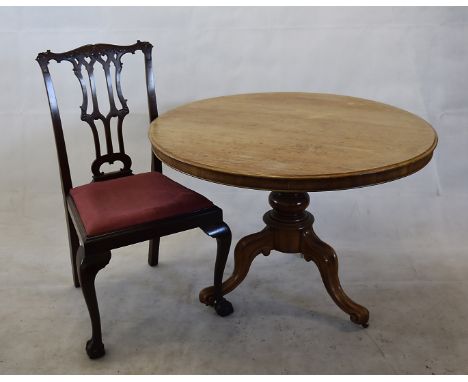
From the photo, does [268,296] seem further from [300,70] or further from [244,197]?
[300,70]

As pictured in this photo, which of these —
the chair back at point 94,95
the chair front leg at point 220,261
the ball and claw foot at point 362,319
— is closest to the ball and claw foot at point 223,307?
the chair front leg at point 220,261

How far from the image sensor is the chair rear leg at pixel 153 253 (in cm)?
246

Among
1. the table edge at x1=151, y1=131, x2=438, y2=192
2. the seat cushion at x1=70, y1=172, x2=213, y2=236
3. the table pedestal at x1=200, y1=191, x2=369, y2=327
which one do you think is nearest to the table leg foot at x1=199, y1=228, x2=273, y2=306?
the table pedestal at x1=200, y1=191, x2=369, y2=327

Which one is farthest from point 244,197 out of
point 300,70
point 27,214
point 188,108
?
point 27,214

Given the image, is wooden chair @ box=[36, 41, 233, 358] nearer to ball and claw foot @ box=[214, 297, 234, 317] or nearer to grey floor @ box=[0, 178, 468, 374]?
ball and claw foot @ box=[214, 297, 234, 317]

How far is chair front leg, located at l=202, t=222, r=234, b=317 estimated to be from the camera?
197 cm

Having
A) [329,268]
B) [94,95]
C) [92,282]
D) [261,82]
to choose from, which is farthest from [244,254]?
[261,82]

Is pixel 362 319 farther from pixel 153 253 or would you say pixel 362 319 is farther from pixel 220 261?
pixel 153 253

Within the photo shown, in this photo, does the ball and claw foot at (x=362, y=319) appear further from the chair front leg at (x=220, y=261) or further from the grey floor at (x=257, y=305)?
the chair front leg at (x=220, y=261)

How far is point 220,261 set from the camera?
2066mm

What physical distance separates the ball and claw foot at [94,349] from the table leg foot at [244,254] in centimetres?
46

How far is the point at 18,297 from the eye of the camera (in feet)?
7.42

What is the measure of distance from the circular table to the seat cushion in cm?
22

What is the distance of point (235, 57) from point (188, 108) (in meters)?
0.89
